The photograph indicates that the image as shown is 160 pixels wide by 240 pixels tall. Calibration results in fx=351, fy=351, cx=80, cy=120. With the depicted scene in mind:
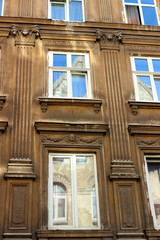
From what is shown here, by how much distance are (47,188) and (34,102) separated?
282 centimetres

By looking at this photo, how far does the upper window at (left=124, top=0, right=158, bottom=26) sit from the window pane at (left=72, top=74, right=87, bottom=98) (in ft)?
10.9

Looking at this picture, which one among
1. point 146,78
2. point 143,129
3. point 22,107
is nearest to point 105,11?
point 146,78

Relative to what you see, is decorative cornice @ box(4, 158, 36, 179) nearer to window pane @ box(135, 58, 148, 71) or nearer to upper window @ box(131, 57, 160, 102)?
upper window @ box(131, 57, 160, 102)

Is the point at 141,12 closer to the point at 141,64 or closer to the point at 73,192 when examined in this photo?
the point at 141,64

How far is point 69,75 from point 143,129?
308 centimetres

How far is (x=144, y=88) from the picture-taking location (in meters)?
11.9

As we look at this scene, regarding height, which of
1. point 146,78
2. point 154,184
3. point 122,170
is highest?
point 146,78

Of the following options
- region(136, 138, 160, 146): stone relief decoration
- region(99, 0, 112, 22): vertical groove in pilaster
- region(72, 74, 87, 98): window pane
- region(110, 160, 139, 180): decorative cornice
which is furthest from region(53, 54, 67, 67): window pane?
region(110, 160, 139, 180): decorative cornice

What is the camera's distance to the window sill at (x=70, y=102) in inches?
427

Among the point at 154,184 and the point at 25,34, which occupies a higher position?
the point at 25,34

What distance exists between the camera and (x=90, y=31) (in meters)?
12.6

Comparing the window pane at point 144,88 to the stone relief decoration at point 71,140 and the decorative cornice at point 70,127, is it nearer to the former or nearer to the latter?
the decorative cornice at point 70,127

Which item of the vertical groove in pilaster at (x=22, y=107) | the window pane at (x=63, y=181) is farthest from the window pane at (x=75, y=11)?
the window pane at (x=63, y=181)

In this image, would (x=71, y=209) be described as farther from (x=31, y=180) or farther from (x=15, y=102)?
(x=15, y=102)
